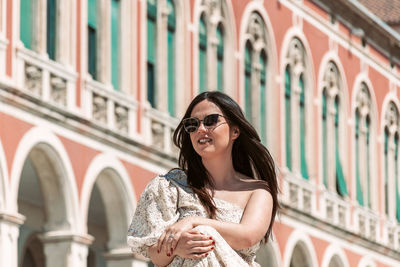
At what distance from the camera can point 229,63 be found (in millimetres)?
25438

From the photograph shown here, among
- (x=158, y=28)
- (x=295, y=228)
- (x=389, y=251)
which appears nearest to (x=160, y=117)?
(x=158, y=28)

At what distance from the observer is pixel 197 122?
4.73 metres

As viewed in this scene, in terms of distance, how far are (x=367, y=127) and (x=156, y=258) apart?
28217mm

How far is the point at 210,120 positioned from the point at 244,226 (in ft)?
1.24

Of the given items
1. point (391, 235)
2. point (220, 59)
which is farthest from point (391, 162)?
point (220, 59)

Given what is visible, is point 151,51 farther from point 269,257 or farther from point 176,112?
point 269,257

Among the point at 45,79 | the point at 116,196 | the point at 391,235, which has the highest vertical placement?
the point at 391,235

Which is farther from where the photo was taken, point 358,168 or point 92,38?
point 358,168

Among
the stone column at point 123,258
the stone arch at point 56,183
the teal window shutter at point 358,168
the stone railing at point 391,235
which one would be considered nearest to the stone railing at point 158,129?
the stone column at point 123,258

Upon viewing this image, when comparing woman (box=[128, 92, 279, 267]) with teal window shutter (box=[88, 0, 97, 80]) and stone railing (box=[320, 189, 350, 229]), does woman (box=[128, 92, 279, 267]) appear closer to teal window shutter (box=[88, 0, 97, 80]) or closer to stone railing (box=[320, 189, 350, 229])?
teal window shutter (box=[88, 0, 97, 80])

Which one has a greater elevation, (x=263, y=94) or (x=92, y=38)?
(x=263, y=94)

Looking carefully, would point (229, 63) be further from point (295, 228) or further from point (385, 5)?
point (385, 5)

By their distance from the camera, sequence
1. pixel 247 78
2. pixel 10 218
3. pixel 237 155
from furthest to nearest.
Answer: pixel 247 78
pixel 10 218
pixel 237 155

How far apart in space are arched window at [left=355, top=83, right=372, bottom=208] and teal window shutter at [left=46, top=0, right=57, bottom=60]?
1351 centimetres
